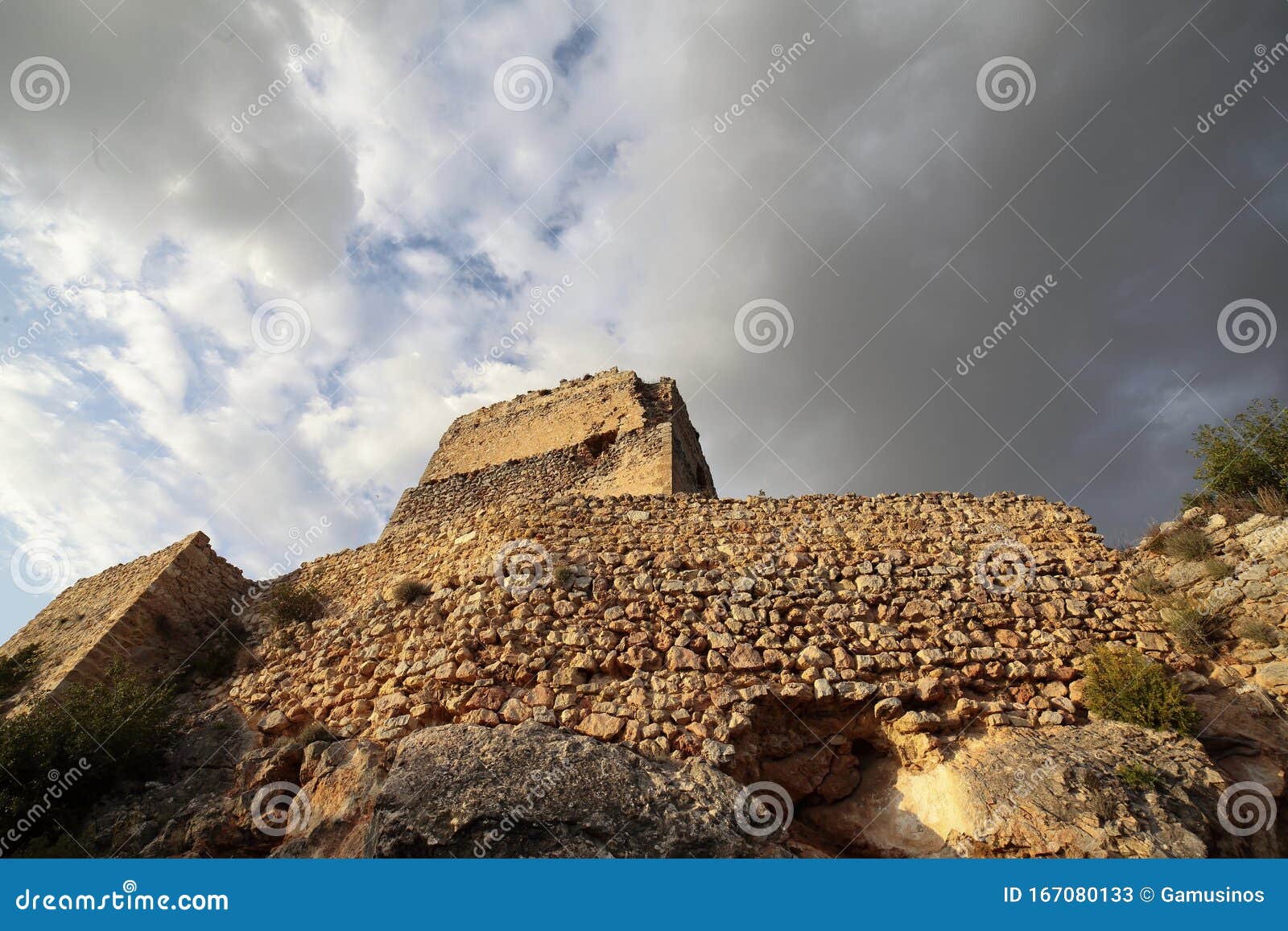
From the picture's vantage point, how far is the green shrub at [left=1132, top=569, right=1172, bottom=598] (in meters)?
6.69

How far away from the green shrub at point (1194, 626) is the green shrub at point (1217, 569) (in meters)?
0.42

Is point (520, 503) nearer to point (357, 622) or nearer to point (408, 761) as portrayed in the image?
point (357, 622)

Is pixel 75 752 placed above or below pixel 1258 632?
below

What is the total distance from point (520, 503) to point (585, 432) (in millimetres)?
5170

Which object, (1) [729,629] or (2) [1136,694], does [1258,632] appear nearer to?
(2) [1136,694]

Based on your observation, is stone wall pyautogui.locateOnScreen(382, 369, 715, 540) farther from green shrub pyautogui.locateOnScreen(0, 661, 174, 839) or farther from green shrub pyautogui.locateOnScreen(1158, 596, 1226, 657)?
green shrub pyautogui.locateOnScreen(1158, 596, 1226, 657)

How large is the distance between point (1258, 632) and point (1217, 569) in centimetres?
83

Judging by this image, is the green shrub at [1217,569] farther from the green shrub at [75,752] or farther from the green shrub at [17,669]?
the green shrub at [17,669]

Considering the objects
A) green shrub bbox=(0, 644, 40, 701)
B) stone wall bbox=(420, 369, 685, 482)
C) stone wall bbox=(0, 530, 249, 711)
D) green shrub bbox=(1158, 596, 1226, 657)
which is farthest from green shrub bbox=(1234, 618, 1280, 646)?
green shrub bbox=(0, 644, 40, 701)

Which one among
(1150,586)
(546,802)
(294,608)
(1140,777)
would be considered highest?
(1150,586)

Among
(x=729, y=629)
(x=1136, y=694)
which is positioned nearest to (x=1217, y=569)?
(x=1136, y=694)

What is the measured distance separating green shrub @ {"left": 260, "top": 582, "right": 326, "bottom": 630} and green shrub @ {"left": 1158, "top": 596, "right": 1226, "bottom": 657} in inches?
391

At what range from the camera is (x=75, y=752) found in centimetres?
589

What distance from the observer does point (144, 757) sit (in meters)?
6.21
